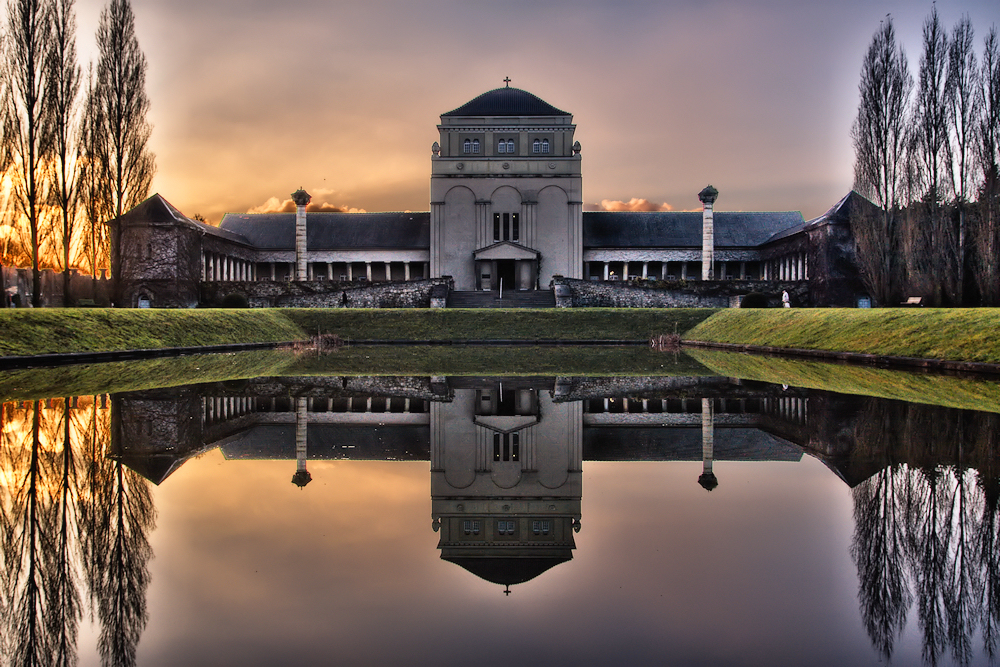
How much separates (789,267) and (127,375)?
46.9m

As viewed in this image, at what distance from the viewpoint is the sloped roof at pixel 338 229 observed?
56.8m

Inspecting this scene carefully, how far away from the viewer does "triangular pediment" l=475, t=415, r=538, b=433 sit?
28.5 feet

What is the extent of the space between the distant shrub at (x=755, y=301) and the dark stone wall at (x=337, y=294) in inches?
726

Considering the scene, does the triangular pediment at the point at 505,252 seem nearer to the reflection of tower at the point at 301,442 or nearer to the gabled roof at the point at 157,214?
the gabled roof at the point at 157,214

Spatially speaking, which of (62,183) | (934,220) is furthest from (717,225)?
(62,183)

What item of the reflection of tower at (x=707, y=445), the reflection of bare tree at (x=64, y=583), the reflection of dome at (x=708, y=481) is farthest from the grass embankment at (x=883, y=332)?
the reflection of bare tree at (x=64, y=583)

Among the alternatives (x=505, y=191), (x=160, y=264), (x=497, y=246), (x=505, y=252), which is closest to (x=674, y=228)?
(x=505, y=191)

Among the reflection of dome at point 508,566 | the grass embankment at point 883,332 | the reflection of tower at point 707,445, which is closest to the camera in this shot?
the reflection of dome at point 508,566

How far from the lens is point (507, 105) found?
52656 mm

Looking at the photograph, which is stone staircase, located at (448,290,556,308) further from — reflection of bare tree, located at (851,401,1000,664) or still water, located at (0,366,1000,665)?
reflection of bare tree, located at (851,401,1000,664)

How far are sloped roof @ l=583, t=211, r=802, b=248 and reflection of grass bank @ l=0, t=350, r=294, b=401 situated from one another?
1528 inches

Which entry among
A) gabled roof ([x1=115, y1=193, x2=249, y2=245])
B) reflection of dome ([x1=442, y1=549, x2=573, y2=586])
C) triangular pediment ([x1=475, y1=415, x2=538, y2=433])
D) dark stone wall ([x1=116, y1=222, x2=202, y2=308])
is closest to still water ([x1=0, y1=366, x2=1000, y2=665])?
reflection of dome ([x1=442, y1=549, x2=573, y2=586])

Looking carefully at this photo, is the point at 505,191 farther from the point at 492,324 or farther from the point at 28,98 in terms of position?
the point at 28,98

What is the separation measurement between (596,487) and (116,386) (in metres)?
11.1
